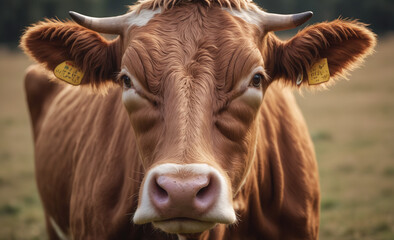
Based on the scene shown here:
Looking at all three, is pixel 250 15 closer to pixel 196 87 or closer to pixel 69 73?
pixel 196 87

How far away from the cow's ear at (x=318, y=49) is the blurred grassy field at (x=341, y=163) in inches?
16.2

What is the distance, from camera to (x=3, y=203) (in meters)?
7.88

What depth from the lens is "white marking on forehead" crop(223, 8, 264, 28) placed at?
2963mm

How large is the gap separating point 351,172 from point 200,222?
276 inches

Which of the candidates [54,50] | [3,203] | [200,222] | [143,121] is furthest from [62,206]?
[3,203]

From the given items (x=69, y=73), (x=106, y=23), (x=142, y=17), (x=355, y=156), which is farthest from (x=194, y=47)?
(x=355, y=156)

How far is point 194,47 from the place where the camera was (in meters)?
2.71

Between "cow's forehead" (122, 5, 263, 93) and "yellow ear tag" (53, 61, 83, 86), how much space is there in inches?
25.4

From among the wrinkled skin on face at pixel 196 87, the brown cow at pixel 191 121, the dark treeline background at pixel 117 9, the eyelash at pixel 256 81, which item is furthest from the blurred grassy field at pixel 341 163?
the dark treeline background at pixel 117 9

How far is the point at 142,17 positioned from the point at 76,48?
0.60 metres

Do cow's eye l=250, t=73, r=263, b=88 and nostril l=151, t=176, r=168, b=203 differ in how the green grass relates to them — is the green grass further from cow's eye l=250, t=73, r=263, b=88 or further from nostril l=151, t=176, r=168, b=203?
nostril l=151, t=176, r=168, b=203

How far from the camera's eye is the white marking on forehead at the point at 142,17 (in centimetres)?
300

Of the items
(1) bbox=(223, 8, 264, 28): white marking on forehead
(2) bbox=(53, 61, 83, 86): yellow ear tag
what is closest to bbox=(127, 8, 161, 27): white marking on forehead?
(1) bbox=(223, 8, 264, 28): white marking on forehead

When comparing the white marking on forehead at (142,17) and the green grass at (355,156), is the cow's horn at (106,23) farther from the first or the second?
the green grass at (355,156)
